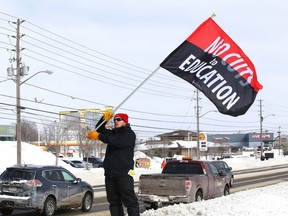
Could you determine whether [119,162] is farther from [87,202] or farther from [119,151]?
[87,202]

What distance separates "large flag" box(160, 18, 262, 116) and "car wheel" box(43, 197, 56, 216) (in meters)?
5.86

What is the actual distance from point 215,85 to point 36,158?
50466 mm

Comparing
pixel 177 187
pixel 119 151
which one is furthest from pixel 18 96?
pixel 119 151

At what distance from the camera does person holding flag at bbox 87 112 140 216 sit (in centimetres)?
655

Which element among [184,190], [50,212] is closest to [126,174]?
[50,212]

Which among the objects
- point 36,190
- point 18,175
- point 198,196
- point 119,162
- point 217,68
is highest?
point 217,68

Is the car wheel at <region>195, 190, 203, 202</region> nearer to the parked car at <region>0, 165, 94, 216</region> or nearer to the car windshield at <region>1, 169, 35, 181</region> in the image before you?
the parked car at <region>0, 165, 94, 216</region>

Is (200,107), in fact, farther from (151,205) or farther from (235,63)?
(235,63)

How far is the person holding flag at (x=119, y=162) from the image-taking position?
21.5ft

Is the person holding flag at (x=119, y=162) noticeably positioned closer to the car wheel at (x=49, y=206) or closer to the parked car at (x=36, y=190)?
the parked car at (x=36, y=190)

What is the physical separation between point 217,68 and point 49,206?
21.1 ft

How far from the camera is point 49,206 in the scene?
13156mm

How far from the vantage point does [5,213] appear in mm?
13445

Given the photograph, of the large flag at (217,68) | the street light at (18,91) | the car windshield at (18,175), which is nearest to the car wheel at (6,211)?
the car windshield at (18,175)
